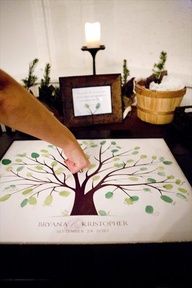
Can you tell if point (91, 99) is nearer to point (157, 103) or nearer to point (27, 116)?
point (157, 103)

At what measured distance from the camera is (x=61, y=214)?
65 cm

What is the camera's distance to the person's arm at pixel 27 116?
600 millimetres

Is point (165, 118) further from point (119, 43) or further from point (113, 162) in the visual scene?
point (119, 43)

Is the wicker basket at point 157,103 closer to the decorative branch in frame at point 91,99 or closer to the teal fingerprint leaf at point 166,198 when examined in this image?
the decorative branch in frame at point 91,99

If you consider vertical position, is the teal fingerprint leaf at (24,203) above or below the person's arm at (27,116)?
below

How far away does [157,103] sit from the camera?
108 cm

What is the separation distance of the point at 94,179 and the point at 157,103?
0.48m

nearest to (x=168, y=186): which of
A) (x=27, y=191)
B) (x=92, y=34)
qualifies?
(x=27, y=191)

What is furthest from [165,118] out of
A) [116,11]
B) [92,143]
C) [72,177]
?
[116,11]

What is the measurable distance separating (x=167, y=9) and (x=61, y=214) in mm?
1178
